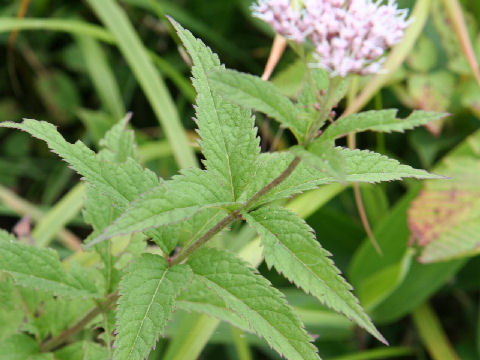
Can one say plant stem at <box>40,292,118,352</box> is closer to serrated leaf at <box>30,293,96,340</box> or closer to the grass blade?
serrated leaf at <box>30,293,96,340</box>

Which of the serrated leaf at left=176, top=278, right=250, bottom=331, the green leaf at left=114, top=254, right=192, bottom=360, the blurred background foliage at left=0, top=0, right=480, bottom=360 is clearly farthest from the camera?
the blurred background foliage at left=0, top=0, right=480, bottom=360

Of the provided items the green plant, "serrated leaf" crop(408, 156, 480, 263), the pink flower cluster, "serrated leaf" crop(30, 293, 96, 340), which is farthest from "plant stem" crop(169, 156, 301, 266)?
"serrated leaf" crop(408, 156, 480, 263)

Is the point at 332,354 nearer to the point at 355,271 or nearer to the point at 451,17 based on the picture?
the point at 355,271

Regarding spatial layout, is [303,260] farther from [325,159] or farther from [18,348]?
[18,348]

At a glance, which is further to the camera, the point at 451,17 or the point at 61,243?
the point at 61,243

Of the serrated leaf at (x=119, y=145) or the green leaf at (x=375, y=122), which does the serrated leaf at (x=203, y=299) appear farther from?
the green leaf at (x=375, y=122)

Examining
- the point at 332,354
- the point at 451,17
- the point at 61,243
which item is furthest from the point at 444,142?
the point at 61,243

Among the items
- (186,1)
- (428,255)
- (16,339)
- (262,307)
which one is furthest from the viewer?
(186,1)
